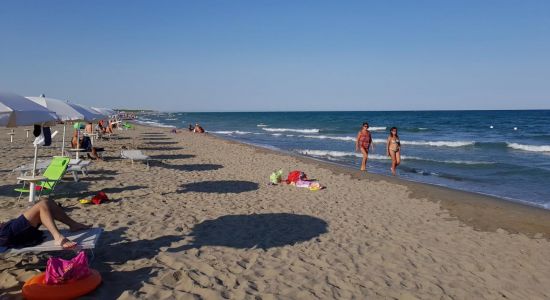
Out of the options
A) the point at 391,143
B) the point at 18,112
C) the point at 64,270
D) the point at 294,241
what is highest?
the point at 18,112

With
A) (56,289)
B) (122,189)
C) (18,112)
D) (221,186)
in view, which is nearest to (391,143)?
Result: (221,186)

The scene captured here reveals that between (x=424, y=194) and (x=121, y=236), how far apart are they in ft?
23.1

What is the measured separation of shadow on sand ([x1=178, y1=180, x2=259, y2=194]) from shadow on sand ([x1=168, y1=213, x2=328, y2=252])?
6.93ft

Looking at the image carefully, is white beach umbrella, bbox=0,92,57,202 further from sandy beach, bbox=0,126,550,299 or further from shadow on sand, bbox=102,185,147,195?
shadow on sand, bbox=102,185,147,195

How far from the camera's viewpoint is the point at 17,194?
24.9 ft

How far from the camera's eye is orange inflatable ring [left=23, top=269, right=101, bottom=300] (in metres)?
3.47

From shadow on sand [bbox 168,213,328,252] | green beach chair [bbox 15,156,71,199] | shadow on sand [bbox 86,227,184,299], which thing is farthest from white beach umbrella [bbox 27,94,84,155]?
shadow on sand [bbox 168,213,328,252]

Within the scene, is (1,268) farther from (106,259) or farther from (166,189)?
(166,189)

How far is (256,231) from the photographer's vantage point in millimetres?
5914

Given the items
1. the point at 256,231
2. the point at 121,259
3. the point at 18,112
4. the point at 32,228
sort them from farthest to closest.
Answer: the point at 256,231
the point at 121,259
the point at 18,112
the point at 32,228

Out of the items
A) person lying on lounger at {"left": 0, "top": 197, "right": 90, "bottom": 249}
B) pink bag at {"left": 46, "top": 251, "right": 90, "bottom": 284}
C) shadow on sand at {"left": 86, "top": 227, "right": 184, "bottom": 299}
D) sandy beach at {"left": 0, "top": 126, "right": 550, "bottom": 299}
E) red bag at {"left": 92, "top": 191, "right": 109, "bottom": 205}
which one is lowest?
sandy beach at {"left": 0, "top": 126, "right": 550, "bottom": 299}

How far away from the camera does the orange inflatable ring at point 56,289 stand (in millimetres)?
3471

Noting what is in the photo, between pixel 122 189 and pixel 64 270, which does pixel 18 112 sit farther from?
pixel 122 189

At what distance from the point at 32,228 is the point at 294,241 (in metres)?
3.12
